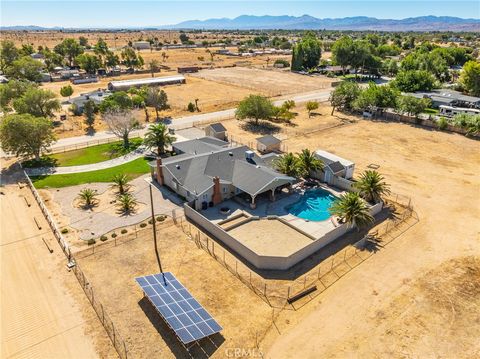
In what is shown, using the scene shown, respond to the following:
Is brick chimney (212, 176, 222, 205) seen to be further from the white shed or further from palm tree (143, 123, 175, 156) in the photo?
palm tree (143, 123, 175, 156)

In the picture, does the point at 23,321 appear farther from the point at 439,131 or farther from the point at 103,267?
the point at 439,131

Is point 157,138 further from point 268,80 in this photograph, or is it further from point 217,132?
point 268,80

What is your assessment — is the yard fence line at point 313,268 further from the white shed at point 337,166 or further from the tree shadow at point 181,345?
the white shed at point 337,166

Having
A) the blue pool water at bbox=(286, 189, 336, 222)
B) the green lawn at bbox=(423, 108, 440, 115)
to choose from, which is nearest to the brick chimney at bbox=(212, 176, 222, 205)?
the blue pool water at bbox=(286, 189, 336, 222)

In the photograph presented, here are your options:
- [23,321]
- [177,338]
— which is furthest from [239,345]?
[23,321]

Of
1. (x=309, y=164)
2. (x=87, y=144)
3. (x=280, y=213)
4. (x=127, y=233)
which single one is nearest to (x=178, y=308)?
(x=127, y=233)
